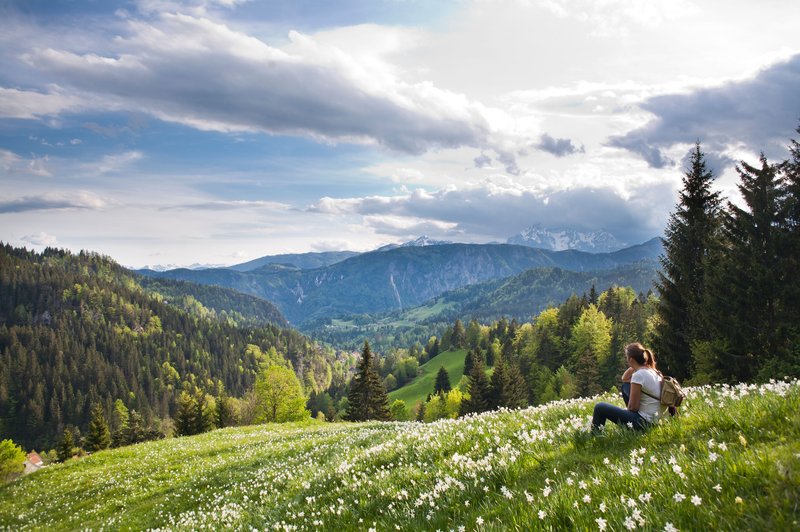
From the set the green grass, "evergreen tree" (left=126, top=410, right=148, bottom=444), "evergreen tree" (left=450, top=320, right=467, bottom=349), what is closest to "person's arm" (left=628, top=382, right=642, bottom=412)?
"evergreen tree" (left=126, top=410, right=148, bottom=444)

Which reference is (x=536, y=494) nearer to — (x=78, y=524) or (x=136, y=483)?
(x=78, y=524)

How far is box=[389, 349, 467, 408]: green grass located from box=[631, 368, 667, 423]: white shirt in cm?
12717

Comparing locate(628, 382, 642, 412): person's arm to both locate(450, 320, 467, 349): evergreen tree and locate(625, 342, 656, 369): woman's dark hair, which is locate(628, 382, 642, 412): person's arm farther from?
locate(450, 320, 467, 349): evergreen tree

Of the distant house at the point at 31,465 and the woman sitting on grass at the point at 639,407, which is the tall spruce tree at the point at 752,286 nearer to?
the woman sitting on grass at the point at 639,407

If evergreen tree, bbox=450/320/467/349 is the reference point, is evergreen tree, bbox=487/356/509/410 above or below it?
above

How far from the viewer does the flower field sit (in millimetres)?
3945

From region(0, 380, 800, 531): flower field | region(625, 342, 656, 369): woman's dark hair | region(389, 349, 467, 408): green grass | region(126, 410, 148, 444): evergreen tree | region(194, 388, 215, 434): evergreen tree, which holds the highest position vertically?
region(625, 342, 656, 369): woman's dark hair

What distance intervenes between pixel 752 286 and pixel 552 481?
2750 cm

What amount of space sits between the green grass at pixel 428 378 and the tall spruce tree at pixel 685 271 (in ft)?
338

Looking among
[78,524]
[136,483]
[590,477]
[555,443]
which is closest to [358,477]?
[555,443]

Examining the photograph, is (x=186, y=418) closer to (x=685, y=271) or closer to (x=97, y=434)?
(x=97, y=434)

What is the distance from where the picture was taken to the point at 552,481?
18.2ft

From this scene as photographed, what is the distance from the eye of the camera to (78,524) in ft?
47.7

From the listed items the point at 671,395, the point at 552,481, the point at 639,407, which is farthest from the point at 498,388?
the point at 552,481
